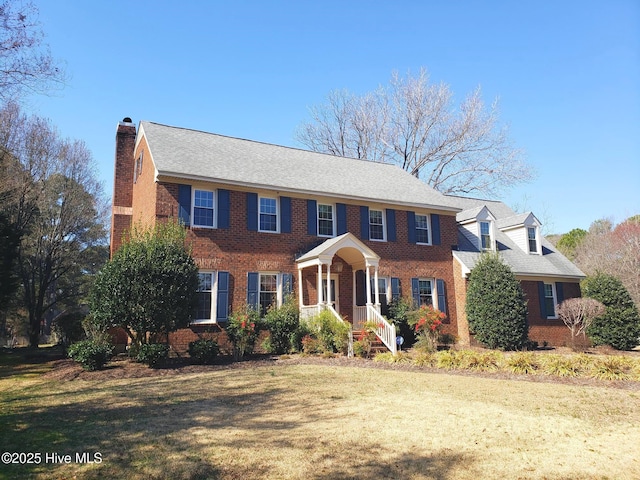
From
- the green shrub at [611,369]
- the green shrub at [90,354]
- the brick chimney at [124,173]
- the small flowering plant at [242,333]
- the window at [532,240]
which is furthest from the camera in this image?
the window at [532,240]

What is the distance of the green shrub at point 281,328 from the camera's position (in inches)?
611

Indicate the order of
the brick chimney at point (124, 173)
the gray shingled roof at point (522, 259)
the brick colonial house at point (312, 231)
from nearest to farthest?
the brick colonial house at point (312, 231)
the brick chimney at point (124, 173)
the gray shingled roof at point (522, 259)

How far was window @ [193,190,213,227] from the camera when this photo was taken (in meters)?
16.2

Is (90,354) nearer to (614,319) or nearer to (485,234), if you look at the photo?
(485,234)

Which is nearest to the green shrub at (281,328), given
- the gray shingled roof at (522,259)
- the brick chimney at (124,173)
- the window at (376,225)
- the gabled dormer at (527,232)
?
the window at (376,225)

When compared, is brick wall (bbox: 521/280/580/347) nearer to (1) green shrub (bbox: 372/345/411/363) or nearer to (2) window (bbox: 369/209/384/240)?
(2) window (bbox: 369/209/384/240)

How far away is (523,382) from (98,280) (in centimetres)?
1124

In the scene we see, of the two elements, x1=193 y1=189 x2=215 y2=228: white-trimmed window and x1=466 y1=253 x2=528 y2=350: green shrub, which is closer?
x1=193 y1=189 x2=215 y2=228: white-trimmed window

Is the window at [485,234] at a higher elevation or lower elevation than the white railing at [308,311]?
higher

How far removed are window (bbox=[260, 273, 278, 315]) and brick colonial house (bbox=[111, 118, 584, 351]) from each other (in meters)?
0.04

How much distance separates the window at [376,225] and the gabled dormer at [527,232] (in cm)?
792

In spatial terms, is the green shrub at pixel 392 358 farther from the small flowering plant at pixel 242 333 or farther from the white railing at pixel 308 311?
the small flowering plant at pixel 242 333

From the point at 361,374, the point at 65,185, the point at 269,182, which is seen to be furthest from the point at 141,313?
the point at 65,185

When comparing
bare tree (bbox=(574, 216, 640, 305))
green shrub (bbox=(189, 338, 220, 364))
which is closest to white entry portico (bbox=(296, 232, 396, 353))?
green shrub (bbox=(189, 338, 220, 364))
